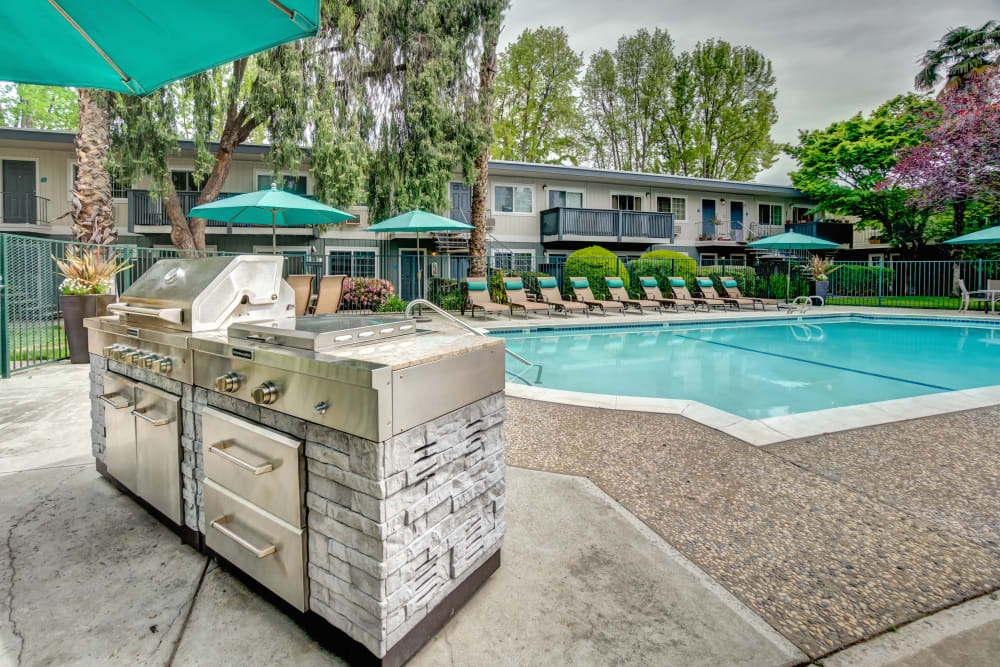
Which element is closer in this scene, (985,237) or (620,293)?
(985,237)

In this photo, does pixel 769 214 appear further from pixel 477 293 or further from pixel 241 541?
pixel 241 541

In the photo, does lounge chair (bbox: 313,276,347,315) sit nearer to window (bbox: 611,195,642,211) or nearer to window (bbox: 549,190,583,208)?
window (bbox: 549,190,583,208)

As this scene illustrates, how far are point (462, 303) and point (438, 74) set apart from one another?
6323 mm

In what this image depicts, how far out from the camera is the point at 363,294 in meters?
12.5

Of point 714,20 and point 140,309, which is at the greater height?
point 714,20

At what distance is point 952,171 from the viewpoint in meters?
16.0

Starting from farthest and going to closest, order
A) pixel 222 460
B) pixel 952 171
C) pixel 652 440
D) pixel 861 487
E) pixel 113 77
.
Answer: pixel 952 171 < pixel 652 440 < pixel 113 77 < pixel 861 487 < pixel 222 460

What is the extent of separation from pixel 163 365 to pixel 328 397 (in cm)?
102

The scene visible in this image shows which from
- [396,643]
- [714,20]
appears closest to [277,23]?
[396,643]

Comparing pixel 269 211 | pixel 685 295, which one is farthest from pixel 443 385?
pixel 685 295

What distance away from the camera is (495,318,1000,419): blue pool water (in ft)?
19.9

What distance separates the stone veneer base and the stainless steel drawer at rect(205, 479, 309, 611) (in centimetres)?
5

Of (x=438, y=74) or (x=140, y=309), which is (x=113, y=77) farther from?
(x=438, y=74)

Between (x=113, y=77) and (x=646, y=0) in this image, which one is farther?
(x=646, y=0)
